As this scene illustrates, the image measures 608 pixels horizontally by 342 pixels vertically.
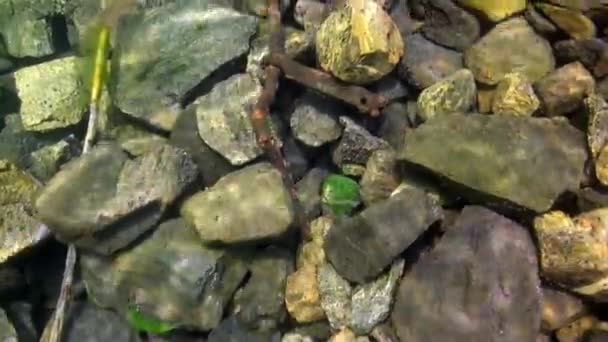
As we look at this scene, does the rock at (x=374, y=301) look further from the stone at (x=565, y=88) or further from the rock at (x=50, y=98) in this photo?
the rock at (x=50, y=98)

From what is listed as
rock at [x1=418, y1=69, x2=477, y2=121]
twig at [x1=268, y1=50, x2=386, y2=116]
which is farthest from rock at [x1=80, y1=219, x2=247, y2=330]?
rock at [x1=418, y1=69, x2=477, y2=121]

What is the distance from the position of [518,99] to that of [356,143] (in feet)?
1.74

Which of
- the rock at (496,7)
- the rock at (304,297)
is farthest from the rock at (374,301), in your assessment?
the rock at (496,7)

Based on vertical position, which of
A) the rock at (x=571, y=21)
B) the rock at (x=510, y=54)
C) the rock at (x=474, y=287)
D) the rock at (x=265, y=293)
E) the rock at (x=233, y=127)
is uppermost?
the rock at (x=571, y=21)

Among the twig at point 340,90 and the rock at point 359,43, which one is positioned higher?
the rock at point 359,43

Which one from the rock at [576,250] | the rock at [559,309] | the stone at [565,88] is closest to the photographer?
the rock at [576,250]

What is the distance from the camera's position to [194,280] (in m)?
1.98

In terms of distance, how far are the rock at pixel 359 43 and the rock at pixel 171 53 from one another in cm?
43

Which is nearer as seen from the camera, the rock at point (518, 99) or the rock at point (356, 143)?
the rock at point (518, 99)

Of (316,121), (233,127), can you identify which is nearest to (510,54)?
(316,121)

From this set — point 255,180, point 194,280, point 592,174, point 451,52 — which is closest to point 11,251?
point 194,280

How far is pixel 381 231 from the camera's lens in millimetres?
1790

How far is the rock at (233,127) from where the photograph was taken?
2.10m

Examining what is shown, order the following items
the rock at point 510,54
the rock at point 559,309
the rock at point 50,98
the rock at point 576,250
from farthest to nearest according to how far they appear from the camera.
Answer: the rock at point 50,98, the rock at point 510,54, the rock at point 559,309, the rock at point 576,250
